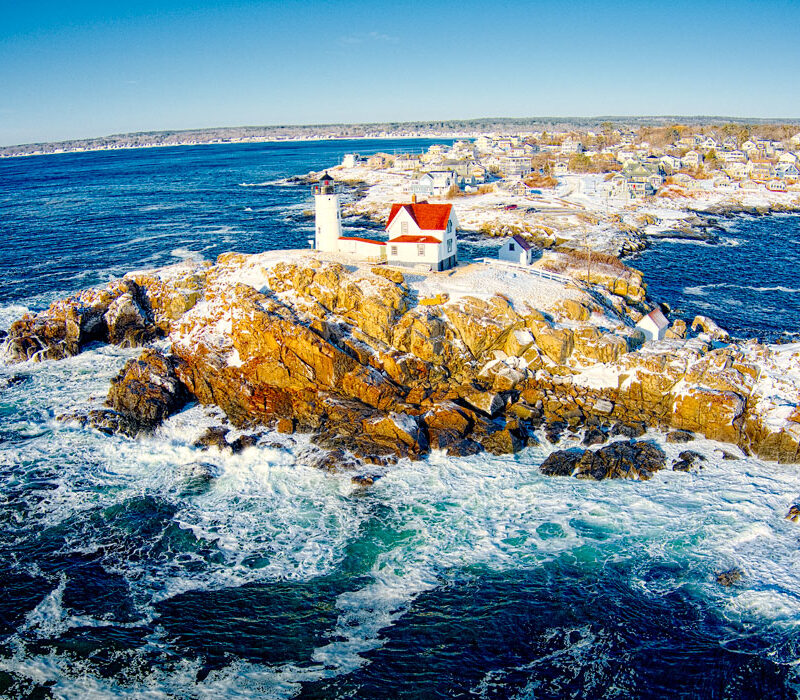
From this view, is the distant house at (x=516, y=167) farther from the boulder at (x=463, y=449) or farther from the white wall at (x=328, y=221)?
the boulder at (x=463, y=449)

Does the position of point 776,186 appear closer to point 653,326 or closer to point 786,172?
point 786,172

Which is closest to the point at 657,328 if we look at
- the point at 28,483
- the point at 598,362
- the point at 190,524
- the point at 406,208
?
the point at 598,362

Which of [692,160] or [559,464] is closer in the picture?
[559,464]

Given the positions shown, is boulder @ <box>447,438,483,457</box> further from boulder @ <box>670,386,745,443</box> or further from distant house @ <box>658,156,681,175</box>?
distant house @ <box>658,156,681,175</box>

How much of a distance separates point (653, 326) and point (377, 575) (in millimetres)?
27265

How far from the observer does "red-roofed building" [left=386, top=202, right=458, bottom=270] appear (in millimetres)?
45125

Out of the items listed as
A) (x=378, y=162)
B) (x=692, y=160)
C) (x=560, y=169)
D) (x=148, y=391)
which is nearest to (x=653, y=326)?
(x=148, y=391)

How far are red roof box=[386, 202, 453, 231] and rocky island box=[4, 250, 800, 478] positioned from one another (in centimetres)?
401

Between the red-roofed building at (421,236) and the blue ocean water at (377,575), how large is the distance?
65.4 feet

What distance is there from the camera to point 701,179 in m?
126

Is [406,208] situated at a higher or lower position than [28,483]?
higher

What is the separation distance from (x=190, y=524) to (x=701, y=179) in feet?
441

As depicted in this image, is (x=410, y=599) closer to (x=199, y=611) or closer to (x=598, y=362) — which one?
(x=199, y=611)

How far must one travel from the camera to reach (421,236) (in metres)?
45.7
